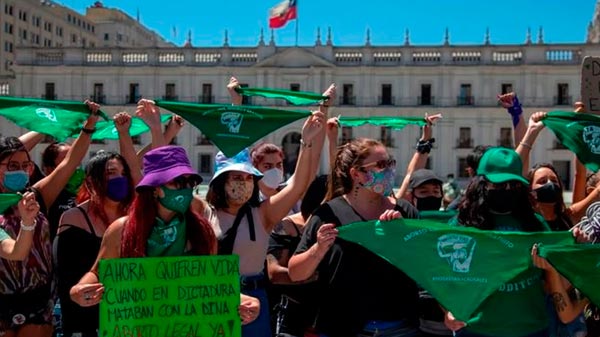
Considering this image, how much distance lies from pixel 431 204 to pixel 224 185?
Result: 200cm

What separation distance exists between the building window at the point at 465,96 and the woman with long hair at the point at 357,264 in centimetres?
4322

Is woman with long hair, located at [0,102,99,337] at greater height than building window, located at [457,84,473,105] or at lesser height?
lesser

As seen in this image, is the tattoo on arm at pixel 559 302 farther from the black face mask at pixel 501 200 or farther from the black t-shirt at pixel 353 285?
the black t-shirt at pixel 353 285

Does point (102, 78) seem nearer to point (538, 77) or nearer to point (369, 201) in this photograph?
point (538, 77)

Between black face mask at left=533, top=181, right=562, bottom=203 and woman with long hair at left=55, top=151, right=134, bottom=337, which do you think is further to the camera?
black face mask at left=533, top=181, right=562, bottom=203

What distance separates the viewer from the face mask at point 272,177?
4.89 meters

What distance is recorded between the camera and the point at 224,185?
365 cm

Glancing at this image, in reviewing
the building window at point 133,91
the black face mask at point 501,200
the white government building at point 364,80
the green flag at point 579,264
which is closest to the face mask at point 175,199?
the black face mask at point 501,200

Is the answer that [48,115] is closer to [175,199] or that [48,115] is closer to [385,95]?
[175,199]

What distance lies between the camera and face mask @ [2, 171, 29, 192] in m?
3.86

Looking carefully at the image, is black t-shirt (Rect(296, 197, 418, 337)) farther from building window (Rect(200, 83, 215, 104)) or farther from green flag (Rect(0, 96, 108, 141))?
building window (Rect(200, 83, 215, 104))

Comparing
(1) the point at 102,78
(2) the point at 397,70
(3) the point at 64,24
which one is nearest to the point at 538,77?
(2) the point at 397,70

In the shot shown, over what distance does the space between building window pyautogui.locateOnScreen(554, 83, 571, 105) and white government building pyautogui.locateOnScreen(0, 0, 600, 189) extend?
67 mm

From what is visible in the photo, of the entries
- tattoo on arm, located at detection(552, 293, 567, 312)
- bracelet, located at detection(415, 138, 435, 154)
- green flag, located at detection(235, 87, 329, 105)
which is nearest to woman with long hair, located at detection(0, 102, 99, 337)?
green flag, located at detection(235, 87, 329, 105)
